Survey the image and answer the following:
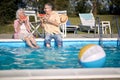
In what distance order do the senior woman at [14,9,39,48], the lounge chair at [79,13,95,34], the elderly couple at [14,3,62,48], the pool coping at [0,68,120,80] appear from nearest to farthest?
the pool coping at [0,68,120,80] → the elderly couple at [14,3,62,48] → the senior woman at [14,9,39,48] → the lounge chair at [79,13,95,34]

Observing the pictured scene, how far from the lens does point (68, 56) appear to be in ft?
23.8

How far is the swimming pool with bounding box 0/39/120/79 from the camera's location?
230 inches

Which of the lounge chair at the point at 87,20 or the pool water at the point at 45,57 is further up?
the lounge chair at the point at 87,20

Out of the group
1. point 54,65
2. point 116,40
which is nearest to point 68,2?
point 116,40

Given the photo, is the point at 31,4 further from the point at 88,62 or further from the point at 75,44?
the point at 88,62

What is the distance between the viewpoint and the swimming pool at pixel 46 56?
5.84 m

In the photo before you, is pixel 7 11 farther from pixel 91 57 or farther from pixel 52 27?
pixel 91 57

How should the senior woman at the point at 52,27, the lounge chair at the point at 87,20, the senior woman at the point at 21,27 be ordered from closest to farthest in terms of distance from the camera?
the senior woman at the point at 52,27, the senior woman at the point at 21,27, the lounge chair at the point at 87,20

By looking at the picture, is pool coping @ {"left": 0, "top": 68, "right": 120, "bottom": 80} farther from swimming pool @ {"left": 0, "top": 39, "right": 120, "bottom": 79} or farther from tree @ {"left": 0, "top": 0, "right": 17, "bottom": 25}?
tree @ {"left": 0, "top": 0, "right": 17, "bottom": 25}

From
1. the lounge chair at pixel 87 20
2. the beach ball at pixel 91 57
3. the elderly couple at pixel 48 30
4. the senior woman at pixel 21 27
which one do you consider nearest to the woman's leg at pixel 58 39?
the elderly couple at pixel 48 30

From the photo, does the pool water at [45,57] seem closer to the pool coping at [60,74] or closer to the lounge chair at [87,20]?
the pool coping at [60,74]

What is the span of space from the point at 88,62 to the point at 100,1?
784 inches

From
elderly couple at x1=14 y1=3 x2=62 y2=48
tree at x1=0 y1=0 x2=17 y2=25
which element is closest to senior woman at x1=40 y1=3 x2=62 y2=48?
elderly couple at x1=14 y1=3 x2=62 y2=48

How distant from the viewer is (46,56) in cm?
714
